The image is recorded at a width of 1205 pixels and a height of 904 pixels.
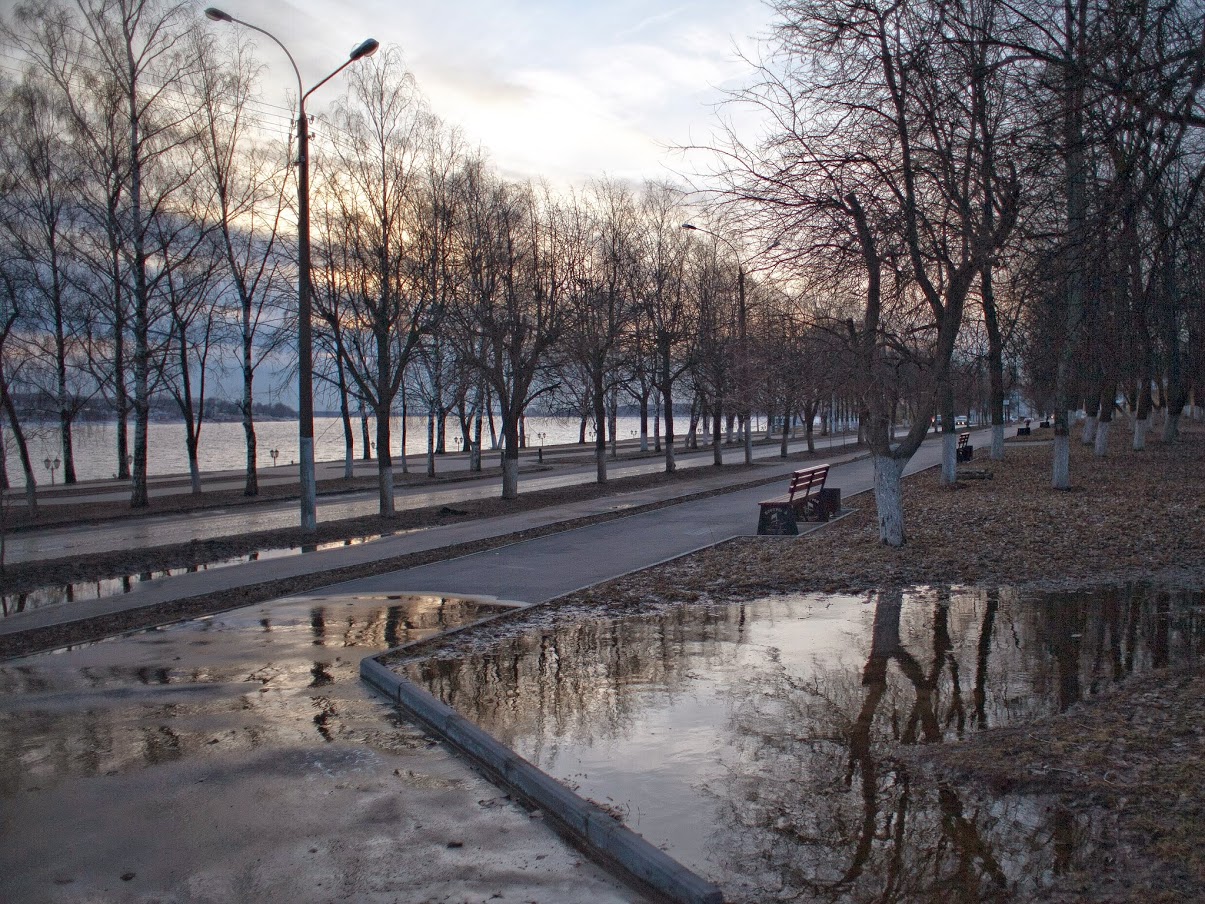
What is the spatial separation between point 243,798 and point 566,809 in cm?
190

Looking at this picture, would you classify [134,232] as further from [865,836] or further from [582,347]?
[865,836]

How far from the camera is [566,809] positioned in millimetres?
4711

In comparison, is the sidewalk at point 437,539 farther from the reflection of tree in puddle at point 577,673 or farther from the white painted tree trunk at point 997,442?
the white painted tree trunk at point 997,442

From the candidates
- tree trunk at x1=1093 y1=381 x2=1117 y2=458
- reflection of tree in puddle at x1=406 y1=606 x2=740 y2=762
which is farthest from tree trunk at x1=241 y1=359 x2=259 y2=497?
tree trunk at x1=1093 y1=381 x2=1117 y2=458

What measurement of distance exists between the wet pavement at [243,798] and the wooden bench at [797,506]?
8.54 meters

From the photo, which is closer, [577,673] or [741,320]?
[577,673]

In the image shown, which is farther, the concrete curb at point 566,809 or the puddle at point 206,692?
the puddle at point 206,692

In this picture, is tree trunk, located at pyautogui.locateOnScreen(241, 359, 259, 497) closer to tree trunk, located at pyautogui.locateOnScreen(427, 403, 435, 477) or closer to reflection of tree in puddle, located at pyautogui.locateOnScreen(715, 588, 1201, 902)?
tree trunk, located at pyautogui.locateOnScreen(427, 403, 435, 477)

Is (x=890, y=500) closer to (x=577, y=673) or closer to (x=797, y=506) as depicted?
(x=797, y=506)

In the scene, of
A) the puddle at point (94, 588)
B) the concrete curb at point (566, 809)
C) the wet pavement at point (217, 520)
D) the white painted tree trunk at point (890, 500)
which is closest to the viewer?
the concrete curb at point (566, 809)

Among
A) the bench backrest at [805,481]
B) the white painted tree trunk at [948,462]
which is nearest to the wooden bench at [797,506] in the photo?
the bench backrest at [805,481]

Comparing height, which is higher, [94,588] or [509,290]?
[509,290]

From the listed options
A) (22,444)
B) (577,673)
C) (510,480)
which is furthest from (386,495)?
(577,673)

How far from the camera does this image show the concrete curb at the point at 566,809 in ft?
12.7
